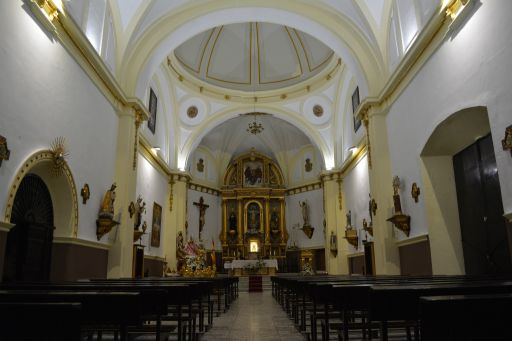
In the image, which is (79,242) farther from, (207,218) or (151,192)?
(207,218)

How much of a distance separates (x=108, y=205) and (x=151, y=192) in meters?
6.22

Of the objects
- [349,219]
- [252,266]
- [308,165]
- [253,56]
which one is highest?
[253,56]

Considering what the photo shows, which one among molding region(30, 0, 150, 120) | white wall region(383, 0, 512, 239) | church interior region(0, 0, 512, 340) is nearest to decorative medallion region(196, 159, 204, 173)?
church interior region(0, 0, 512, 340)

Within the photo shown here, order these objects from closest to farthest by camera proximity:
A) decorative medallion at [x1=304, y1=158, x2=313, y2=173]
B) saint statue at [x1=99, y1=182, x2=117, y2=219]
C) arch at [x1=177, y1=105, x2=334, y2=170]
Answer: saint statue at [x1=99, y1=182, x2=117, y2=219]
arch at [x1=177, y1=105, x2=334, y2=170]
decorative medallion at [x1=304, y1=158, x2=313, y2=173]

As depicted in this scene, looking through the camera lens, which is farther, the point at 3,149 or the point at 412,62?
the point at 412,62

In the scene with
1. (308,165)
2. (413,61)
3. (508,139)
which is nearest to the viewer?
(508,139)

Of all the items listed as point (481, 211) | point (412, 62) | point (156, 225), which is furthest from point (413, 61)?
point (156, 225)

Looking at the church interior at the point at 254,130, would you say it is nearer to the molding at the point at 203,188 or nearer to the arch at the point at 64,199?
the arch at the point at 64,199

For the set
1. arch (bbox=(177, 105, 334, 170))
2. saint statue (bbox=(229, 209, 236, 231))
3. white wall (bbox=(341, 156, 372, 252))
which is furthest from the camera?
saint statue (bbox=(229, 209, 236, 231))

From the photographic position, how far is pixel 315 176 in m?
24.4

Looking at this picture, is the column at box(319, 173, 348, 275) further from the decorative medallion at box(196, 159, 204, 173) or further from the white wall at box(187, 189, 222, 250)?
the decorative medallion at box(196, 159, 204, 173)

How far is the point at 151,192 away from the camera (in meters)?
16.1

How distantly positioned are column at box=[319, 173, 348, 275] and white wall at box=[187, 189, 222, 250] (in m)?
7.93

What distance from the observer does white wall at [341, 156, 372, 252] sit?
1511cm
